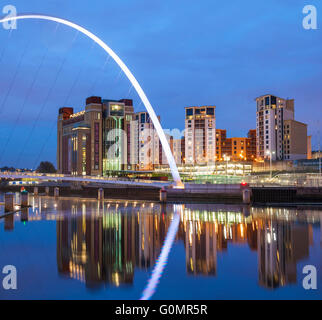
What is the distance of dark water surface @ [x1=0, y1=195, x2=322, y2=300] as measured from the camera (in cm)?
789

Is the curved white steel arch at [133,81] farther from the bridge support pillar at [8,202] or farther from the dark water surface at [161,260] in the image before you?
the dark water surface at [161,260]

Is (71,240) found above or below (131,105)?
below

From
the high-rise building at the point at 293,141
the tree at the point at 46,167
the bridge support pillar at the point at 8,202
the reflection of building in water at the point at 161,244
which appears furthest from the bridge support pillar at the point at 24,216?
the tree at the point at 46,167

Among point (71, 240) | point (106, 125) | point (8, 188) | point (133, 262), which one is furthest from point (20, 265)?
point (106, 125)

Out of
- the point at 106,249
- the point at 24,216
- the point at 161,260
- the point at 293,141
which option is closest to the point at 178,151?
the point at 293,141

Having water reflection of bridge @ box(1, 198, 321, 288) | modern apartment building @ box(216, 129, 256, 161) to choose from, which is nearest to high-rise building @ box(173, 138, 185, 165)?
modern apartment building @ box(216, 129, 256, 161)

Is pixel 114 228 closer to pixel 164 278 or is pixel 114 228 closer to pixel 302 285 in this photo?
pixel 164 278

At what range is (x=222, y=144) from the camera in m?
141

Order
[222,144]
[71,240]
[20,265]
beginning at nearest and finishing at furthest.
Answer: [20,265] → [71,240] → [222,144]

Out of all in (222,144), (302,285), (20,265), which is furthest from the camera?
(222,144)

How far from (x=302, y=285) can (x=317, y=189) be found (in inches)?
1160

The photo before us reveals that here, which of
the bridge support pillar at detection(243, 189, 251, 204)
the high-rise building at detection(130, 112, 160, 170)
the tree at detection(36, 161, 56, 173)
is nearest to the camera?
the bridge support pillar at detection(243, 189, 251, 204)

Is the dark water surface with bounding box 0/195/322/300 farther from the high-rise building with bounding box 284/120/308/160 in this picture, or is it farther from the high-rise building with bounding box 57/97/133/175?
the high-rise building with bounding box 57/97/133/175

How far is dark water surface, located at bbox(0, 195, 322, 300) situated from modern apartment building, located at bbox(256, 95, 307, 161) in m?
88.1
